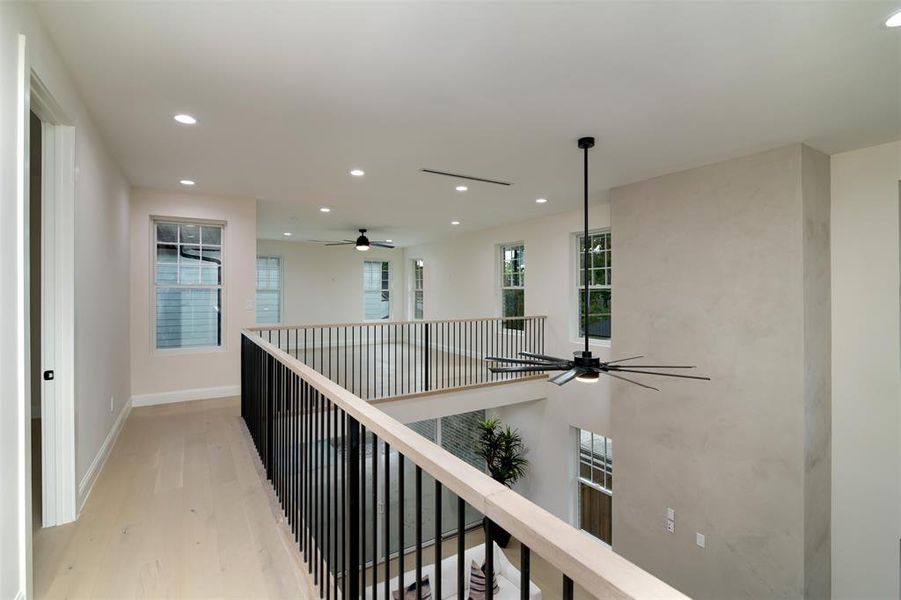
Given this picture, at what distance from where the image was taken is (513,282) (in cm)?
765

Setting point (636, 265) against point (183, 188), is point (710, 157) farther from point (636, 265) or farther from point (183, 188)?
point (183, 188)

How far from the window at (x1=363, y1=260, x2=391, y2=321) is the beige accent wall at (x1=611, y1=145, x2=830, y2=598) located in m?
7.30

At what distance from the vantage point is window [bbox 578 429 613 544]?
19.3 feet

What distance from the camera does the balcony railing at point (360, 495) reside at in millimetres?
706

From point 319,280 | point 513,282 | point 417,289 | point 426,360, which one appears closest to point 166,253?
point 426,360

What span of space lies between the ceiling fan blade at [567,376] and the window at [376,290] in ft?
27.4

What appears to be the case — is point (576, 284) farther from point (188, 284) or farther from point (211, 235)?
point (188, 284)

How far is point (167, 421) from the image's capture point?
4.33 m

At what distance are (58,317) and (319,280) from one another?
771 cm

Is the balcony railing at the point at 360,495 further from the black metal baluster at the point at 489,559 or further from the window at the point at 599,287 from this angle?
the window at the point at 599,287

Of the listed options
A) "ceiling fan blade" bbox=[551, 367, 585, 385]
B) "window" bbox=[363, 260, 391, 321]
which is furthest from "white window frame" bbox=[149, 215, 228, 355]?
"window" bbox=[363, 260, 391, 321]

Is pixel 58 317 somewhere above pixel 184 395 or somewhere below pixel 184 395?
above

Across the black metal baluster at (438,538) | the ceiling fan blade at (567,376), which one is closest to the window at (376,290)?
the ceiling fan blade at (567,376)

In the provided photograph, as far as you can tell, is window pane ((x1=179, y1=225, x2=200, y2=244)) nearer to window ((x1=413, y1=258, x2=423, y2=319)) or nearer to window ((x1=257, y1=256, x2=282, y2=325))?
window ((x1=257, y1=256, x2=282, y2=325))
